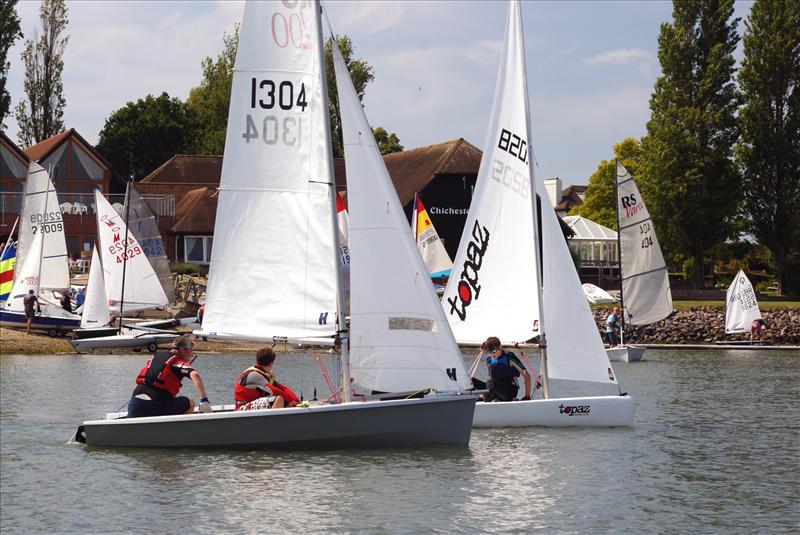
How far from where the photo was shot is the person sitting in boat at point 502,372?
22.7 meters

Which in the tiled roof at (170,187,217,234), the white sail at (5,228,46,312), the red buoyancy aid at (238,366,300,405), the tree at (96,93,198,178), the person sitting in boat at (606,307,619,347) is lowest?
the red buoyancy aid at (238,366,300,405)

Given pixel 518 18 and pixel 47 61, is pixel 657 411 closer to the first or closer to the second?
pixel 518 18

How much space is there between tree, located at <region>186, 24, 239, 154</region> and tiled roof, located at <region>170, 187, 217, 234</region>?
16038 millimetres

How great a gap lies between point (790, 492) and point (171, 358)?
965 centimetres

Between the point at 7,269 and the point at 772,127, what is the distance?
38.4 m

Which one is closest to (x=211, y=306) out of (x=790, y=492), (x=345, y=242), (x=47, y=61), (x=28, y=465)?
(x=28, y=465)

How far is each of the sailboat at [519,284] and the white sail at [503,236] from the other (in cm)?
2

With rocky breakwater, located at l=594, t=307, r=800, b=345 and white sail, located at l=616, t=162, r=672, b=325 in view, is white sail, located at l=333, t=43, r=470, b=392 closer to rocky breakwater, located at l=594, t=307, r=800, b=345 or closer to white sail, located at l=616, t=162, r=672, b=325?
white sail, located at l=616, t=162, r=672, b=325

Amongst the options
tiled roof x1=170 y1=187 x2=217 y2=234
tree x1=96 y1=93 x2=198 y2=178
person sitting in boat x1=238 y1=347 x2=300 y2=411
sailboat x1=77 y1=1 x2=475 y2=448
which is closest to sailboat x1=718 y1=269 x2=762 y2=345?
tiled roof x1=170 y1=187 x2=217 y2=234

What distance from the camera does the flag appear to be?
165 feet

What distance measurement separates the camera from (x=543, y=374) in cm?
2366

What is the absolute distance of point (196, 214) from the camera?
72.9m

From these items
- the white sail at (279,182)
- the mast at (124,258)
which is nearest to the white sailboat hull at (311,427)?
the white sail at (279,182)

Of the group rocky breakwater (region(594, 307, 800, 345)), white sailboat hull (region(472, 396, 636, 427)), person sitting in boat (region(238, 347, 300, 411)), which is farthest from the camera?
rocky breakwater (region(594, 307, 800, 345))
